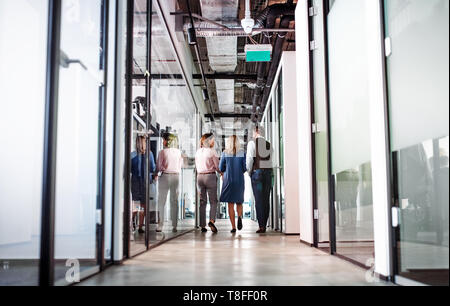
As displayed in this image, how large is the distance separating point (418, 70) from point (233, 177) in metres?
5.42

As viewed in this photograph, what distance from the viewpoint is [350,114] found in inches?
146

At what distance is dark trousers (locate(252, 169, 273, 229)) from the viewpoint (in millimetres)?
7480

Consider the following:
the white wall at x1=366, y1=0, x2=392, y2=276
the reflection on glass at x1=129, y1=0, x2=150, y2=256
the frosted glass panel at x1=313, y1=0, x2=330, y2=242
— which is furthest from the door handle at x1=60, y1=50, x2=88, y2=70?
the frosted glass panel at x1=313, y1=0, x2=330, y2=242

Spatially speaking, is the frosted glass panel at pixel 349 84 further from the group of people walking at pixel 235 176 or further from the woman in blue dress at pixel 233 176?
the woman in blue dress at pixel 233 176

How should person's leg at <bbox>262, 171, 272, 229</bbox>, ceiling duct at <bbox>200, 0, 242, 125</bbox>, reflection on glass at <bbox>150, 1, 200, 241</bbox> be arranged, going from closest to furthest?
reflection on glass at <bbox>150, 1, 200, 241</bbox> < ceiling duct at <bbox>200, 0, 242, 125</bbox> < person's leg at <bbox>262, 171, 272, 229</bbox>

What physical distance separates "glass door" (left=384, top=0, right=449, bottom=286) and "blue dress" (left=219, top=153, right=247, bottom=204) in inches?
194

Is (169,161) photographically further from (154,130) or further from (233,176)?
(233,176)

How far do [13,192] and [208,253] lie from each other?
1772 millimetres

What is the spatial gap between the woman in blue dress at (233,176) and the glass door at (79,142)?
450 cm

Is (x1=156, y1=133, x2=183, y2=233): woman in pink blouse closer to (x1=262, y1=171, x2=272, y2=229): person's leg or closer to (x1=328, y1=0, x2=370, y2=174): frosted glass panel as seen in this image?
(x1=262, y1=171, x2=272, y2=229): person's leg

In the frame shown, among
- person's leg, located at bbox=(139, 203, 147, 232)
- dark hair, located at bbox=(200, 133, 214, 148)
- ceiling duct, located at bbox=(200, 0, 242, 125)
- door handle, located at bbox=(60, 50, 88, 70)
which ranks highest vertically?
ceiling duct, located at bbox=(200, 0, 242, 125)

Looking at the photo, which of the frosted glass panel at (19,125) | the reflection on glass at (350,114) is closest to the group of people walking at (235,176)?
the reflection on glass at (350,114)

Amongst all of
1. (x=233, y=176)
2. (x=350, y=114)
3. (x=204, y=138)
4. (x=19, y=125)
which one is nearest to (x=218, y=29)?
(x=204, y=138)

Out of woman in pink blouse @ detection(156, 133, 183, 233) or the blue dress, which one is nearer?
woman in pink blouse @ detection(156, 133, 183, 233)
